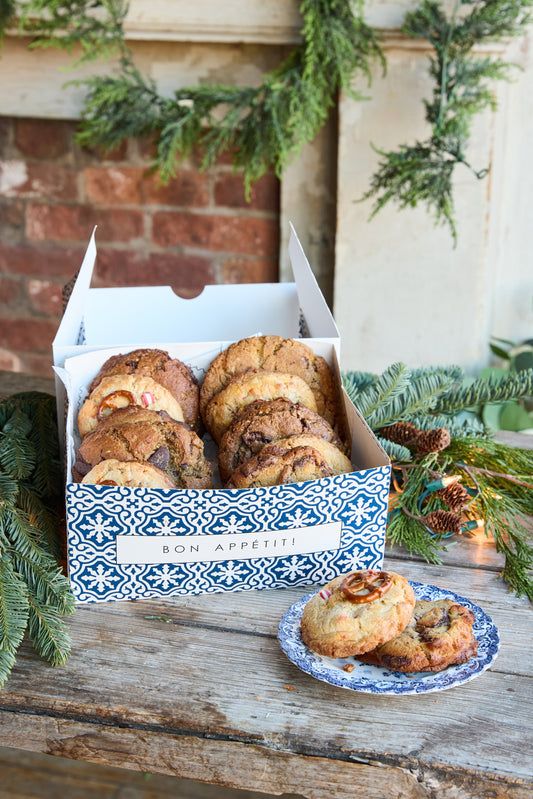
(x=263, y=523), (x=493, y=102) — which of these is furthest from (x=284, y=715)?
(x=493, y=102)

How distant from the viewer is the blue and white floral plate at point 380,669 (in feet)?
2.75

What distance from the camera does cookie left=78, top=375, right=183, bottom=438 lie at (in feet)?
3.74

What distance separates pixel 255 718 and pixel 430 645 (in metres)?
0.20

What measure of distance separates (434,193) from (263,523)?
4.49 ft

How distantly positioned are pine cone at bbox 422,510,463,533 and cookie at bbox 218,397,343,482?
17 centimetres

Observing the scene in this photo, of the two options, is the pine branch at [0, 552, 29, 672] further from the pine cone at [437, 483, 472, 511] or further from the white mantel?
the white mantel

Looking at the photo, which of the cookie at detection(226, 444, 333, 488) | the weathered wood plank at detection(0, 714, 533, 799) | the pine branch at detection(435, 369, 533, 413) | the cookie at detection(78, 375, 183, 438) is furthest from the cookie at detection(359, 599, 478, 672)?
the pine branch at detection(435, 369, 533, 413)

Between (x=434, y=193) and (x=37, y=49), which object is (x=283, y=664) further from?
(x=37, y=49)

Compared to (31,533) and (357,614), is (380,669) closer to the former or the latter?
(357,614)

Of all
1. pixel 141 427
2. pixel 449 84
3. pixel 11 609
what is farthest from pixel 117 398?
pixel 449 84

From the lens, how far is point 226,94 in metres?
2.15

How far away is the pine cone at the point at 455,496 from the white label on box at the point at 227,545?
0.21 metres

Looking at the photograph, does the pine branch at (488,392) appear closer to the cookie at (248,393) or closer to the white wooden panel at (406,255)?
the cookie at (248,393)

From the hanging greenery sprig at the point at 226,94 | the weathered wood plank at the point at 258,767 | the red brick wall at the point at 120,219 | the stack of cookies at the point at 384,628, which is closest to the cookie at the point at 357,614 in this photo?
the stack of cookies at the point at 384,628
